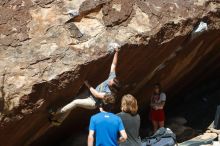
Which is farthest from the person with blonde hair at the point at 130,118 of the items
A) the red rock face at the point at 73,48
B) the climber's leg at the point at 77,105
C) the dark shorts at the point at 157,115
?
the dark shorts at the point at 157,115

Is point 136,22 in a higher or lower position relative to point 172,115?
higher

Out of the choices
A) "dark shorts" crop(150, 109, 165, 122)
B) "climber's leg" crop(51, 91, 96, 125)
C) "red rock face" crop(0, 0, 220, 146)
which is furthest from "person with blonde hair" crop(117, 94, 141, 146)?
"dark shorts" crop(150, 109, 165, 122)

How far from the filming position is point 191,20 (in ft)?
25.0

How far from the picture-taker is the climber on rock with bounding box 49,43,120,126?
623 centimetres

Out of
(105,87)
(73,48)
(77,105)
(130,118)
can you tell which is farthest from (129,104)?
(73,48)

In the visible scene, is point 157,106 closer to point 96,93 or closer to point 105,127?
point 96,93

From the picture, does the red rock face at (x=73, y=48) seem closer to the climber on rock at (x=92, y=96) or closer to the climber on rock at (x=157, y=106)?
the climber on rock at (x=92, y=96)

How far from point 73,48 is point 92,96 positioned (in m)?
0.60

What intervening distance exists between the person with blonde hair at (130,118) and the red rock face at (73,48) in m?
0.93

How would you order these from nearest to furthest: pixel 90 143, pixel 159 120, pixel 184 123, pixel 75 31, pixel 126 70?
pixel 90 143 → pixel 75 31 → pixel 126 70 → pixel 159 120 → pixel 184 123

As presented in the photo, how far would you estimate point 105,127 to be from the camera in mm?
5516

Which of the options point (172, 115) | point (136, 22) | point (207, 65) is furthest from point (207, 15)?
point (172, 115)

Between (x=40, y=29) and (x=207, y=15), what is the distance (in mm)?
2496

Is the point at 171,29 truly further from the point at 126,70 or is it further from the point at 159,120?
the point at 159,120
